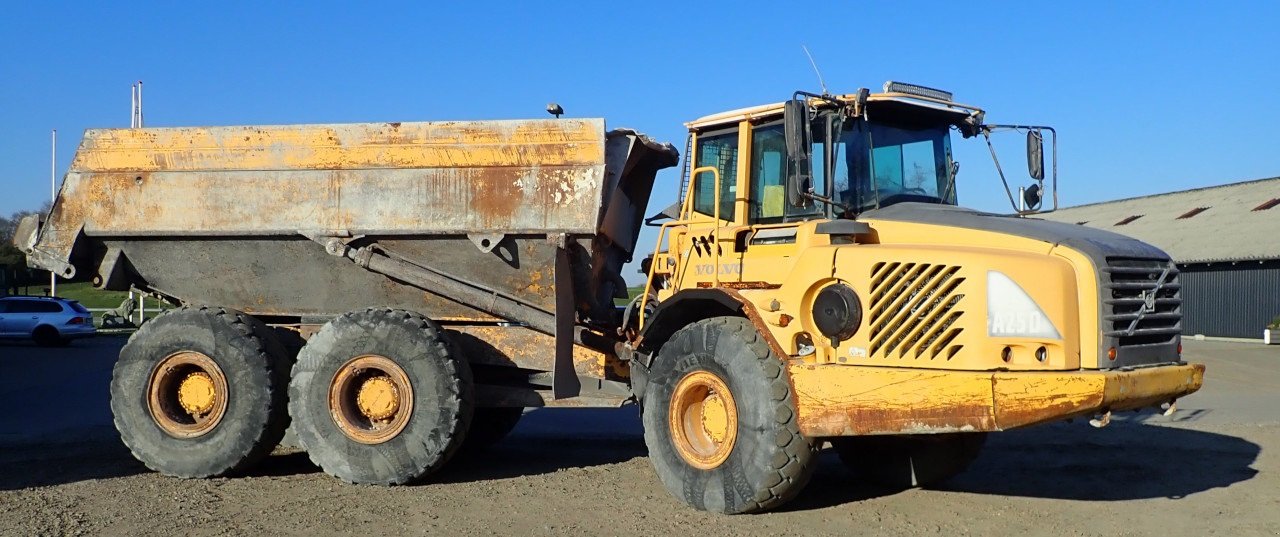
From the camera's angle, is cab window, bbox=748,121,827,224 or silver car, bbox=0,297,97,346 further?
silver car, bbox=0,297,97,346

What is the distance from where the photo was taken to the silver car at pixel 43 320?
91.4ft

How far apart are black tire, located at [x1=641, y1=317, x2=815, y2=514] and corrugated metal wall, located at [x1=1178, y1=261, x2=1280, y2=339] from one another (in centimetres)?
2881

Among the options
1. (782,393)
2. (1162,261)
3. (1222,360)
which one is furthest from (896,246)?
(1222,360)

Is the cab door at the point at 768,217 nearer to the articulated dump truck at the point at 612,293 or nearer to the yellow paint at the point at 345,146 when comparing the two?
the articulated dump truck at the point at 612,293

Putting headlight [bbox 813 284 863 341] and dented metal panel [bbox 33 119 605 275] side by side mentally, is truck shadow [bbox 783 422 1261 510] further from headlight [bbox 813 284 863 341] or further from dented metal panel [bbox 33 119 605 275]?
dented metal panel [bbox 33 119 605 275]

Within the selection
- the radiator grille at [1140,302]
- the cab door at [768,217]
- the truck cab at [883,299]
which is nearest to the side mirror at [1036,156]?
the truck cab at [883,299]

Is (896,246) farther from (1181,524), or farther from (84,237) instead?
(84,237)

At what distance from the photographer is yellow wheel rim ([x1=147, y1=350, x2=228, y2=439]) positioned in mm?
8523

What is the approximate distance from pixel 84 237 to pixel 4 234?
181 ft

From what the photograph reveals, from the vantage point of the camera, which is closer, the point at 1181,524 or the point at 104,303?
the point at 1181,524

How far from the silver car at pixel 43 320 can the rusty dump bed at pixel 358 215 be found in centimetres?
2118

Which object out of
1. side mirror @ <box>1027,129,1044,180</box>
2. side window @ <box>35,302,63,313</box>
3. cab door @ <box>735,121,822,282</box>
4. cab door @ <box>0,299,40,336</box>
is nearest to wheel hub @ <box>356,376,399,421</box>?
cab door @ <box>735,121,822,282</box>

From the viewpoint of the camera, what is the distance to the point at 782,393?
6.55m

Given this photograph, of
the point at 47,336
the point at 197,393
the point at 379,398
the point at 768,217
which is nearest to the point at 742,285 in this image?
the point at 768,217
